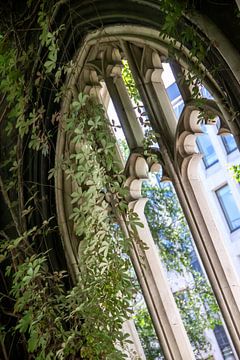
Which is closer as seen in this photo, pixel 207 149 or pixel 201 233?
pixel 201 233

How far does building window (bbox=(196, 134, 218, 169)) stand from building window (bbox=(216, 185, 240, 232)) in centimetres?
39

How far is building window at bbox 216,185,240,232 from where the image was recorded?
810 cm

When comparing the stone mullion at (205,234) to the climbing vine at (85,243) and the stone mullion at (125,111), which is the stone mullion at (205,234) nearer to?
the climbing vine at (85,243)

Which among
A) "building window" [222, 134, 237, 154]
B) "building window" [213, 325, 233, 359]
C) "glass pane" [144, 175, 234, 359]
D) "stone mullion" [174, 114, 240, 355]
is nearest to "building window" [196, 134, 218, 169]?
"building window" [222, 134, 237, 154]

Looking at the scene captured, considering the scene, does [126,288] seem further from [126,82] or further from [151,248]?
[126,82]

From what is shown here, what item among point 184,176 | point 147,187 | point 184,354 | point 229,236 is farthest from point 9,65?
point 229,236

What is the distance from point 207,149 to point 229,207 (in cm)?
94

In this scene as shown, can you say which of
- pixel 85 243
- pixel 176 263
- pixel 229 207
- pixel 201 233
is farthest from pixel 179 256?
pixel 201 233

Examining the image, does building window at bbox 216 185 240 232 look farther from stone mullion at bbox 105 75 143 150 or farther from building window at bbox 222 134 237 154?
stone mullion at bbox 105 75 143 150

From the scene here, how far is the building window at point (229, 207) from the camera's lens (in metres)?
8.10

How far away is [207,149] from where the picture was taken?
880cm

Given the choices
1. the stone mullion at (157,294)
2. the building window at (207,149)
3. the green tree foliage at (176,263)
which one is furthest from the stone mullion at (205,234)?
the building window at (207,149)

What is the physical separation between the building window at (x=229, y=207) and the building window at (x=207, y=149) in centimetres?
39

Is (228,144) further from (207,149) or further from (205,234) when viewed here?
(205,234)
